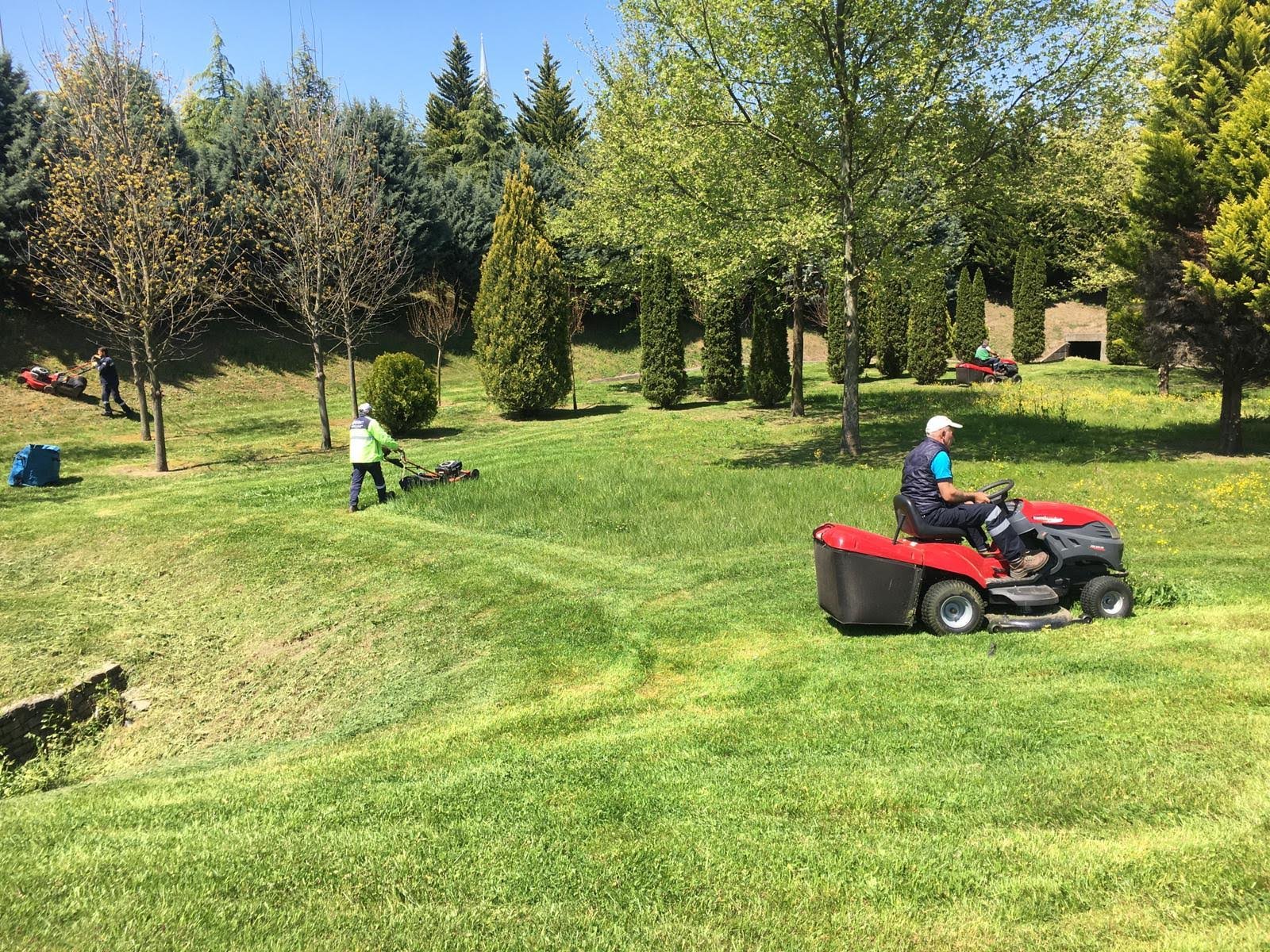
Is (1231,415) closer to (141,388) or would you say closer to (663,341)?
(663,341)

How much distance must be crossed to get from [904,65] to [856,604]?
11.3 m

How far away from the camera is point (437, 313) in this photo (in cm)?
2844

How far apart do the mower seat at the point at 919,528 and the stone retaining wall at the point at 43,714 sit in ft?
24.0

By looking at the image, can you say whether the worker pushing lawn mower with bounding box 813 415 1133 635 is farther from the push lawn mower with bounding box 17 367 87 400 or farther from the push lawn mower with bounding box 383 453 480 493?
the push lawn mower with bounding box 17 367 87 400

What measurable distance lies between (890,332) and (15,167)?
2615 cm

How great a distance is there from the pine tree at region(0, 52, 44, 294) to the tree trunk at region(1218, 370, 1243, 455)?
92.0ft

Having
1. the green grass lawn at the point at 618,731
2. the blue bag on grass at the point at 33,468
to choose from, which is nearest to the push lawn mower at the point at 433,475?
the green grass lawn at the point at 618,731

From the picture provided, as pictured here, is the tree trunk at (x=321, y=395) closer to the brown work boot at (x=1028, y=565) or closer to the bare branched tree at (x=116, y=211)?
the bare branched tree at (x=116, y=211)

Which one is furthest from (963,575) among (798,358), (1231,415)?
(798,358)

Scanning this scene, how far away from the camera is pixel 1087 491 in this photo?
11984 millimetres

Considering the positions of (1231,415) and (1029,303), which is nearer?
(1231,415)

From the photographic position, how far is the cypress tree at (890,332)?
2808cm

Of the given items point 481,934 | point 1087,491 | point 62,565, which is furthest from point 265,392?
point 481,934

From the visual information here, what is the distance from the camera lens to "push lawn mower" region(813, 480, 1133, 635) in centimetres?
681
